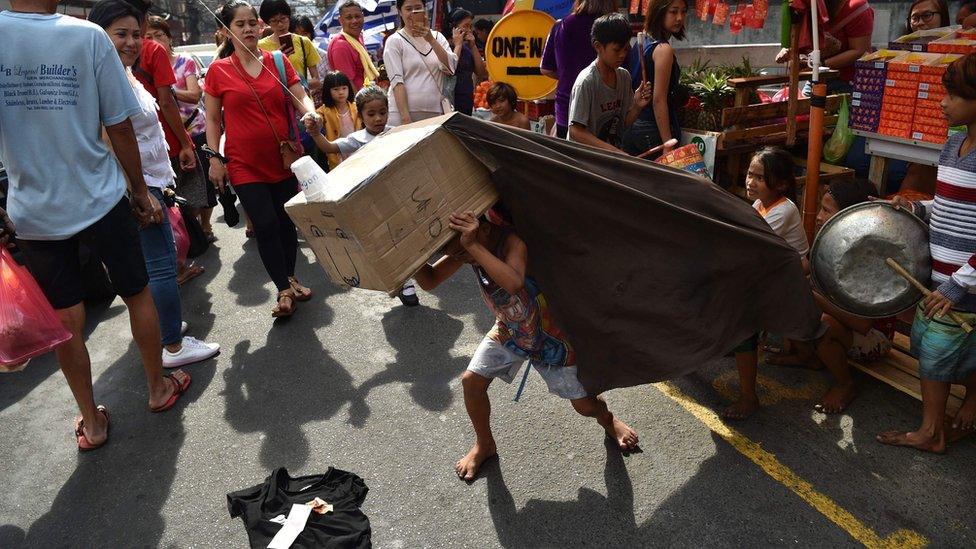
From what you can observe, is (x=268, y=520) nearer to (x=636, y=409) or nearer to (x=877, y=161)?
(x=636, y=409)

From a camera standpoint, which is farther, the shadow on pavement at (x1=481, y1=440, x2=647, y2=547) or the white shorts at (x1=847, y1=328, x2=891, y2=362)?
the white shorts at (x1=847, y1=328, x2=891, y2=362)

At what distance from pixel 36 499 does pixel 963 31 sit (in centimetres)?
551

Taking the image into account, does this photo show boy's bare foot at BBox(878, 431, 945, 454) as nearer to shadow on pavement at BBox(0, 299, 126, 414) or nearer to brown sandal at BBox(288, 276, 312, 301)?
brown sandal at BBox(288, 276, 312, 301)

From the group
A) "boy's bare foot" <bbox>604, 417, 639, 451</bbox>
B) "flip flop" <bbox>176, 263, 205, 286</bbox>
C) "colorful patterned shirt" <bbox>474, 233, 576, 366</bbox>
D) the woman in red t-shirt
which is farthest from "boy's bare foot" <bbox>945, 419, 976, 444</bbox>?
"flip flop" <bbox>176, 263, 205, 286</bbox>

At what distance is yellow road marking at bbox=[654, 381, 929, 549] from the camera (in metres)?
2.63

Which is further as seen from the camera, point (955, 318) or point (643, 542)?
point (955, 318)

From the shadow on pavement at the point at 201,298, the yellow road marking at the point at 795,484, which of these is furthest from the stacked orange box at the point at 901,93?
the shadow on pavement at the point at 201,298

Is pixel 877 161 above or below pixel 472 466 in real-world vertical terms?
above

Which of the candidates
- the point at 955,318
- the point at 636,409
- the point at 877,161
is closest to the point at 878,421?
the point at 955,318

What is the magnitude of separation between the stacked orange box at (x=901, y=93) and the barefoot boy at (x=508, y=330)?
2563 millimetres

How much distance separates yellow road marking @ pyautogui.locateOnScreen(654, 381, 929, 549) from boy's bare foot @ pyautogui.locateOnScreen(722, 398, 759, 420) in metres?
0.06

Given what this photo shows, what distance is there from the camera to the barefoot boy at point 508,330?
A: 8.59ft

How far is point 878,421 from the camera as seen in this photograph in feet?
10.9

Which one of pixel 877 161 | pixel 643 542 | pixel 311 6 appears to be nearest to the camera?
pixel 643 542
